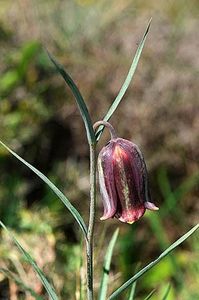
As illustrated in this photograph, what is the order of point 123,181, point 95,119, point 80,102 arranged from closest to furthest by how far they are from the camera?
point 80,102 < point 123,181 < point 95,119

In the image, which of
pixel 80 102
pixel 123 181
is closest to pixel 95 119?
pixel 123 181

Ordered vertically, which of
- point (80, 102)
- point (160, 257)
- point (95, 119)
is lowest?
point (95, 119)

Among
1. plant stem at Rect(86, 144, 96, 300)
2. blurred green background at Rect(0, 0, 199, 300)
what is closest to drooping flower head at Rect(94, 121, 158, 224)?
plant stem at Rect(86, 144, 96, 300)

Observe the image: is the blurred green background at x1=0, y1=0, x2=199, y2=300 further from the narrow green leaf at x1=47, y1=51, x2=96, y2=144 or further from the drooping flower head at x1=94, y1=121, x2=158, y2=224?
the narrow green leaf at x1=47, y1=51, x2=96, y2=144

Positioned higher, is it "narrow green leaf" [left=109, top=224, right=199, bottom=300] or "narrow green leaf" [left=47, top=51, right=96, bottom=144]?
"narrow green leaf" [left=47, top=51, right=96, bottom=144]

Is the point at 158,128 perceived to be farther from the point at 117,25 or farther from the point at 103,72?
the point at 117,25

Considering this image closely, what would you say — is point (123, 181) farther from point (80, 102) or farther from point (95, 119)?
point (95, 119)
